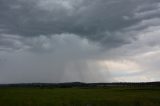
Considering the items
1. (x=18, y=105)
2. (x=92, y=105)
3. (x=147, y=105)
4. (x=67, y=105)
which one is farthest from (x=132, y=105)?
(x=18, y=105)

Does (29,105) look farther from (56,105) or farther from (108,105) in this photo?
(108,105)

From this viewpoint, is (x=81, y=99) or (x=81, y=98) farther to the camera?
(x=81, y=98)

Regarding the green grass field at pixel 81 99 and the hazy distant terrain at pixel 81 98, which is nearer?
the green grass field at pixel 81 99

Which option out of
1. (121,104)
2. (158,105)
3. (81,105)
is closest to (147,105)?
(158,105)

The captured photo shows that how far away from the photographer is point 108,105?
130 feet

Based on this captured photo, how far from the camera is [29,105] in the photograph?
3766 cm

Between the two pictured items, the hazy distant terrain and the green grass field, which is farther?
the hazy distant terrain

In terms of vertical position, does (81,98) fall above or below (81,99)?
above

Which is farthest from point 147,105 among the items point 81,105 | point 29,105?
point 29,105

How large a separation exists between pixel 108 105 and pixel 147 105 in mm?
5549

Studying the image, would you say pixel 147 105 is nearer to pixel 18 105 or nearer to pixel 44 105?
pixel 44 105

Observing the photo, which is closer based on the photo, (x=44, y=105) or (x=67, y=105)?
(x=67, y=105)

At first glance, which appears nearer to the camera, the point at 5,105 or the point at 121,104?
the point at 5,105

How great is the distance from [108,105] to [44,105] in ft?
26.6
